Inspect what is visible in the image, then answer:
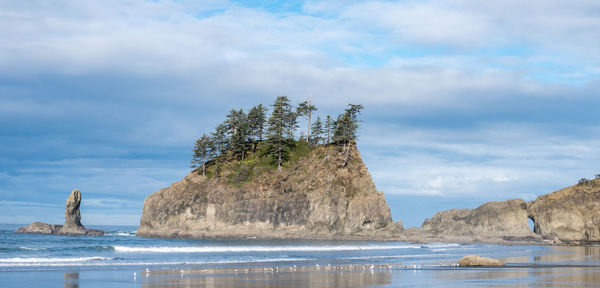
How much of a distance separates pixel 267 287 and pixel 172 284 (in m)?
4.69

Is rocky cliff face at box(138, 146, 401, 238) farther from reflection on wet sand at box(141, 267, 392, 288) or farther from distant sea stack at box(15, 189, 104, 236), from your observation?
reflection on wet sand at box(141, 267, 392, 288)

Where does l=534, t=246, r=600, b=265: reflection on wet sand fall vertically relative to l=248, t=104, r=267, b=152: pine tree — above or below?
below

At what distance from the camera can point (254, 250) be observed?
60.7 m

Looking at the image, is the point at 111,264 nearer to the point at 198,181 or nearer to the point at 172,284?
the point at 172,284

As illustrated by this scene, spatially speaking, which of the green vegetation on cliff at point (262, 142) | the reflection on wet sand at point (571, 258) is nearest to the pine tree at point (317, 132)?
the green vegetation on cliff at point (262, 142)

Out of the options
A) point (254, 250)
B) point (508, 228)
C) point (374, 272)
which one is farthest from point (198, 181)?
point (374, 272)

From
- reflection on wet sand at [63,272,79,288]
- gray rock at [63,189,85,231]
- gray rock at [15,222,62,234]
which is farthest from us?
gray rock at [15,222,62,234]

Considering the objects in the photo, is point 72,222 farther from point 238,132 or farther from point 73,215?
point 238,132

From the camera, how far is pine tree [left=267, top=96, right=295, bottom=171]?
10162 cm

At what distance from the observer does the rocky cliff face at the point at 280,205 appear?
89812mm

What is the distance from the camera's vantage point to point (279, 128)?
10425 cm

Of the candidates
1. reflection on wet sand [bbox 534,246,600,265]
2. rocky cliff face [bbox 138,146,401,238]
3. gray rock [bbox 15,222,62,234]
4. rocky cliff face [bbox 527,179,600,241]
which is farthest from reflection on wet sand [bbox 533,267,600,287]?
gray rock [bbox 15,222,62,234]

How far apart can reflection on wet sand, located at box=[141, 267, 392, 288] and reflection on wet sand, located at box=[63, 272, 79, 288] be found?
322cm

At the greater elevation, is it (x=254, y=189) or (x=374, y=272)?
(x=254, y=189)
